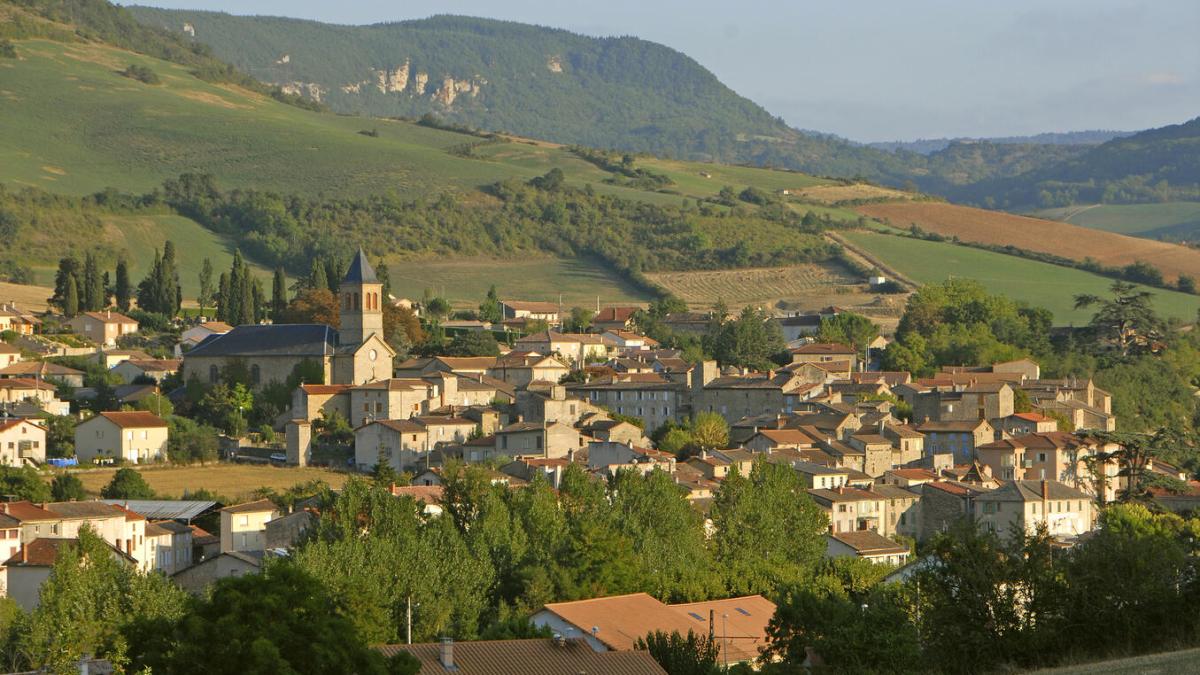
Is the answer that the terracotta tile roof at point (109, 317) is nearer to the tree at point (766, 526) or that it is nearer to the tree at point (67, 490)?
the tree at point (67, 490)

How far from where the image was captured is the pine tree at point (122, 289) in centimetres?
10081

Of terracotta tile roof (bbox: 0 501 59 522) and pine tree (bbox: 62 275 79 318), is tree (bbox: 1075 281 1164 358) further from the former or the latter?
terracotta tile roof (bbox: 0 501 59 522)

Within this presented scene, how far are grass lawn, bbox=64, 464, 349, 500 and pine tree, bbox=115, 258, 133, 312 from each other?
31.9m

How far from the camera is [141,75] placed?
590 feet

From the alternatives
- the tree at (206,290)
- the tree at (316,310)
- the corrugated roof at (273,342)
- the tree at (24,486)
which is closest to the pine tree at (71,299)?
the tree at (206,290)

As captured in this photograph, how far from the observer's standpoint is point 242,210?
465 feet

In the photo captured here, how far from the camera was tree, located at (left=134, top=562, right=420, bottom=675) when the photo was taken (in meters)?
26.9

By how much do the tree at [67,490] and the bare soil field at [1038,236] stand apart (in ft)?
272

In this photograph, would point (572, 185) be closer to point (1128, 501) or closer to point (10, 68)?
point (10, 68)

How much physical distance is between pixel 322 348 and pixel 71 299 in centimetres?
2008

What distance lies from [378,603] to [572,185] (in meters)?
119

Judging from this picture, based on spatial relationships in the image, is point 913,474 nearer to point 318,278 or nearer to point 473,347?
point 473,347

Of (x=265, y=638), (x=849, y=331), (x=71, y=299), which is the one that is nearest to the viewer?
(x=265, y=638)

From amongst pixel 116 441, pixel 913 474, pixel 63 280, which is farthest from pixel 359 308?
pixel 913 474
